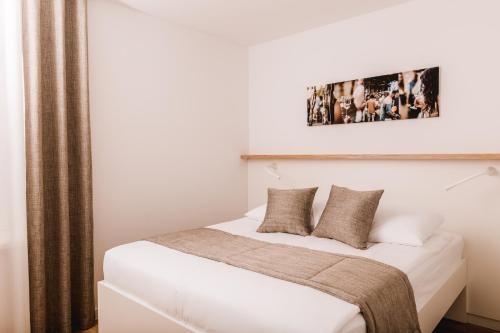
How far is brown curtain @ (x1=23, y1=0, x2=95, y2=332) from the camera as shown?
2.11 metres

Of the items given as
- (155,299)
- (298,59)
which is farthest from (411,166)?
(155,299)

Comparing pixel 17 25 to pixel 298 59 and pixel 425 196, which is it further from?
pixel 425 196

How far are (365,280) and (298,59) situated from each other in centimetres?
231

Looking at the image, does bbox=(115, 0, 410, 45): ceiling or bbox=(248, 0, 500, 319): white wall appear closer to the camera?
bbox=(248, 0, 500, 319): white wall

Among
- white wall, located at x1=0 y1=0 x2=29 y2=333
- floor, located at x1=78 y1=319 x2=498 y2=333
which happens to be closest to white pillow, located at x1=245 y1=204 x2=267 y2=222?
floor, located at x1=78 y1=319 x2=498 y2=333

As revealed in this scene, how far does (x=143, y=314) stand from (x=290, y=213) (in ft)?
3.87

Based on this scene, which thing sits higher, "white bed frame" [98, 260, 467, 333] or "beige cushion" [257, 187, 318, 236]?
"beige cushion" [257, 187, 318, 236]

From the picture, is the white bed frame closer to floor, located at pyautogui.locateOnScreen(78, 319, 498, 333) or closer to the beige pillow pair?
floor, located at pyautogui.locateOnScreen(78, 319, 498, 333)

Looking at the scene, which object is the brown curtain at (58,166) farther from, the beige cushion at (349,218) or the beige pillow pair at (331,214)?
the beige cushion at (349,218)

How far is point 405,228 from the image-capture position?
2.17 metres

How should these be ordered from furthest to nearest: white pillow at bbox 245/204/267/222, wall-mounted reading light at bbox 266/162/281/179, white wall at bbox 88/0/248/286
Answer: wall-mounted reading light at bbox 266/162/281/179 < white pillow at bbox 245/204/267/222 < white wall at bbox 88/0/248/286

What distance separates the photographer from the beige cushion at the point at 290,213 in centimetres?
245

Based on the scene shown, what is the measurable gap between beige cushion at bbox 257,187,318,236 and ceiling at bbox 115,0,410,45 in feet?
4.59

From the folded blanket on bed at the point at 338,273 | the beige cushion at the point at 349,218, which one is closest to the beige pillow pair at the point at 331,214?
the beige cushion at the point at 349,218
